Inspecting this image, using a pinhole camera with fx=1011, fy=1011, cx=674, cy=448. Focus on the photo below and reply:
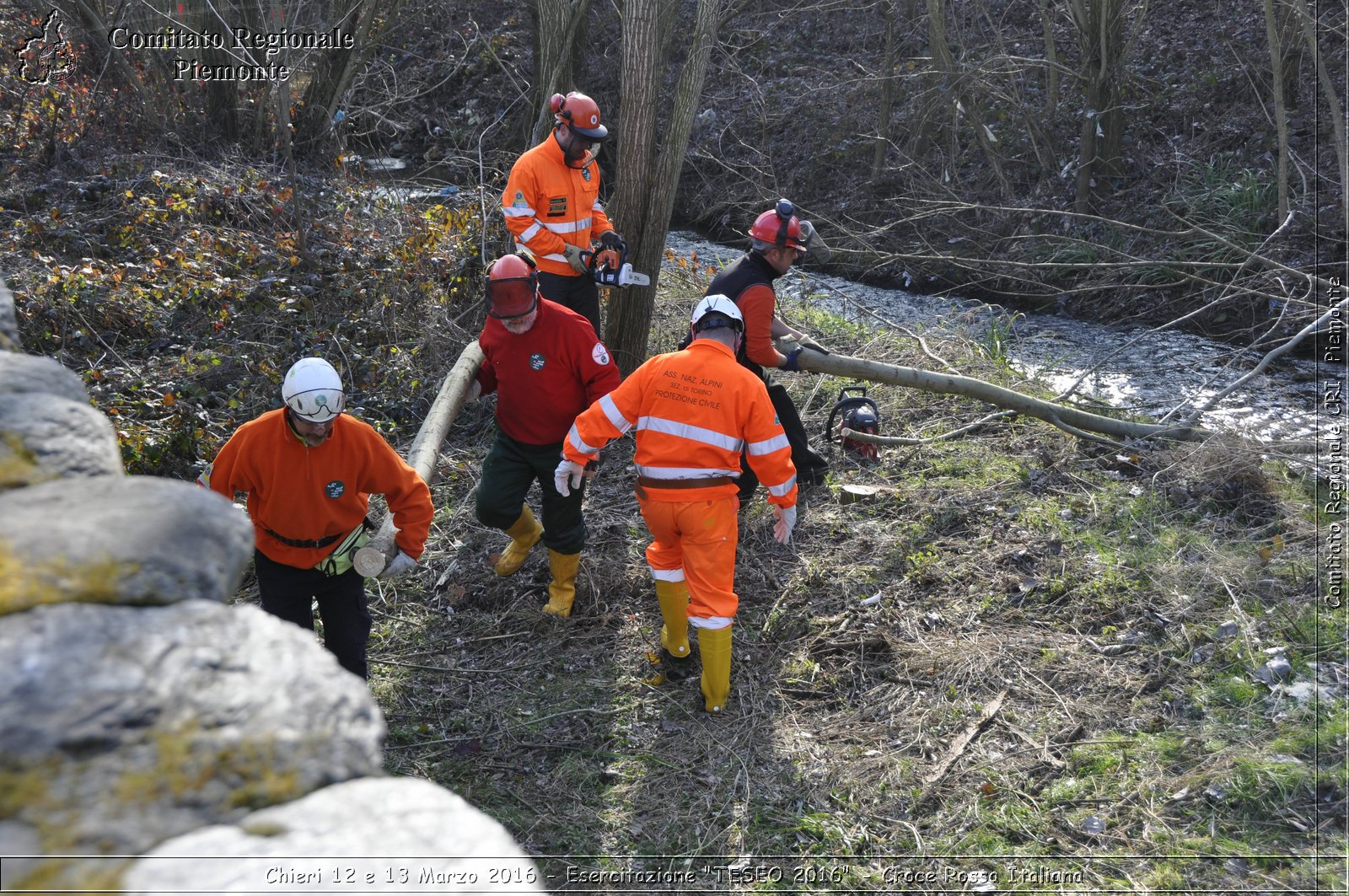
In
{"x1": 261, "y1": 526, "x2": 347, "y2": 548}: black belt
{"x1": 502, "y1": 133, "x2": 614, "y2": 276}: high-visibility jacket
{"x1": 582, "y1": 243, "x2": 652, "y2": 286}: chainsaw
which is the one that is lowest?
{"x1": 261, "y1": 526, "x2": 347, "y2": 548}: black belt

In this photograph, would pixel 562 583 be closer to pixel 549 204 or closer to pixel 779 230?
pixel 779 230

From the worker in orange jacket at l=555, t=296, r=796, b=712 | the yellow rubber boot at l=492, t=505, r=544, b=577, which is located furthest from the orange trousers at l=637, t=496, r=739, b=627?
the yellow rubber boot at l=492, t=505, r=544, b=577

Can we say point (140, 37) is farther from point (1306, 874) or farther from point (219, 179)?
point (1306, 874)

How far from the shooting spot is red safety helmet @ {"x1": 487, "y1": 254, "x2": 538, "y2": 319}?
5.06m

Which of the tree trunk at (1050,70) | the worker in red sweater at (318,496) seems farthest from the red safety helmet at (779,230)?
the tree trunk at (1050,70)

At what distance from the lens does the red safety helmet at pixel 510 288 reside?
506 centimetres

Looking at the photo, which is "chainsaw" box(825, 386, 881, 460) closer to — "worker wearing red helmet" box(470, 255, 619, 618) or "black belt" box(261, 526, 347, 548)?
"worker wearing red helmet" box(470, 255, 619, 618)

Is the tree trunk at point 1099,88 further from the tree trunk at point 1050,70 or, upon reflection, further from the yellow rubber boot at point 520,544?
the yellow rubber boot at point 520,544

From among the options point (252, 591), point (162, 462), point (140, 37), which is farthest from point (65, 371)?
point (140, 37)

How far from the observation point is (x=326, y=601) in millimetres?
4355

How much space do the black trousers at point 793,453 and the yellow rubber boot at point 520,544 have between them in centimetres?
126

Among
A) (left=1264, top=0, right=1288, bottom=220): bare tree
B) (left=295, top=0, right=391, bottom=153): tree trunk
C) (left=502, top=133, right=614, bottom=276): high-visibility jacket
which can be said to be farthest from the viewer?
(left=295, top=0, right=391, bottom=153): tree trunk

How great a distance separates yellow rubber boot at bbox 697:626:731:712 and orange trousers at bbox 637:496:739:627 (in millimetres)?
68

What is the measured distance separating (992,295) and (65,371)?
9838 millimetres
